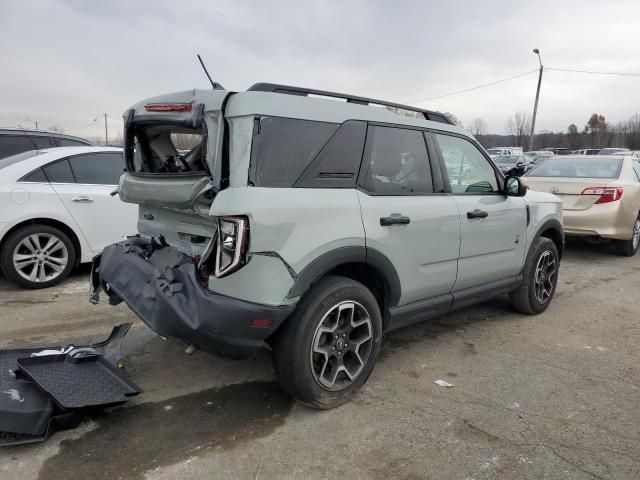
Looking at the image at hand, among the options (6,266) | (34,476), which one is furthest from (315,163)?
(6,266)

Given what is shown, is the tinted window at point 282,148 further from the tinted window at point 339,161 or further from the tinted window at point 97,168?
the tinted window at point 97,168

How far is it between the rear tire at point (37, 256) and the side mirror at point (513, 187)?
4.54 metres

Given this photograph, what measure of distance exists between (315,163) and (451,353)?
207 centimetres

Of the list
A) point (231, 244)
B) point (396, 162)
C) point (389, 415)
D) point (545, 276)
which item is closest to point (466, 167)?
point (396, 162)

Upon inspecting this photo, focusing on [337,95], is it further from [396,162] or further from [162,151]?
[162,151]

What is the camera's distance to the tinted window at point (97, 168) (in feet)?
18.4

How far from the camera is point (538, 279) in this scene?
492cm

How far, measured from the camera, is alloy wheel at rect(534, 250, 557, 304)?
193 inches

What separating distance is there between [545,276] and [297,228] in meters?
3.37

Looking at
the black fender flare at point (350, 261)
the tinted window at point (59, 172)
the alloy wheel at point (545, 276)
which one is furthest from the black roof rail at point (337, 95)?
the tinted window at point (59, 172)

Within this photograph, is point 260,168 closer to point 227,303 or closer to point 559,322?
point 227,303

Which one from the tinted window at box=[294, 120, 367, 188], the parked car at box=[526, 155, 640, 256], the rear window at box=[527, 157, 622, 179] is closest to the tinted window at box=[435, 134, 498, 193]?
the tinted window at box=[294, 120, 367, 188]

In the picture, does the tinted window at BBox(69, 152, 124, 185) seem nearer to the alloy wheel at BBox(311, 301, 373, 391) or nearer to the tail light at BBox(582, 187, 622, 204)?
the alloy wheel at BBox(311, 301, 373, 391)

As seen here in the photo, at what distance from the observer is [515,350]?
4133 mm
